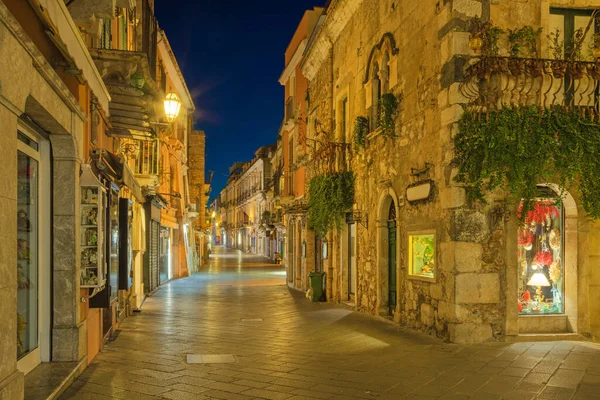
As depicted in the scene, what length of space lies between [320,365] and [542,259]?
4.33m

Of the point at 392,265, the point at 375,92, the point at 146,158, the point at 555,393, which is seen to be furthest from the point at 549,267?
the point at 146,158

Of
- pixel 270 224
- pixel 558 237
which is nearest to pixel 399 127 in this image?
pixel 558 237

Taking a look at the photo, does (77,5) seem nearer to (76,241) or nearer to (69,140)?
(69,140)

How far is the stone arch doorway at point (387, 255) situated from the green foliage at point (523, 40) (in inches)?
156

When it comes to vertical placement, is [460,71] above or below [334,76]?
below

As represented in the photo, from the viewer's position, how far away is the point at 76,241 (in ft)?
22.1

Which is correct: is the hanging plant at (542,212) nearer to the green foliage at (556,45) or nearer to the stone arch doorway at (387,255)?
the green foliage at (556,45)

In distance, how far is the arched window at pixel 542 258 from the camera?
950 cm

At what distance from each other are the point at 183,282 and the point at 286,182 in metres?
6.70

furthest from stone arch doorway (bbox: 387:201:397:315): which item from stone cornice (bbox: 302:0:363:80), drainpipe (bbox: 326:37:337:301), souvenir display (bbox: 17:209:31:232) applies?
souvenir display (bbox: 17:209:31:232)

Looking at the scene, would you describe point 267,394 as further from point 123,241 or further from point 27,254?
point 123,241

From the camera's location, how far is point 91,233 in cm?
720

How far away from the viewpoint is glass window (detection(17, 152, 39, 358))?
5.72 meters

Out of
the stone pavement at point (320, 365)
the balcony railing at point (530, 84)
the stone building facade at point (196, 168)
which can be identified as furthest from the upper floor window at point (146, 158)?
the stone building facade at point (196, 168)
